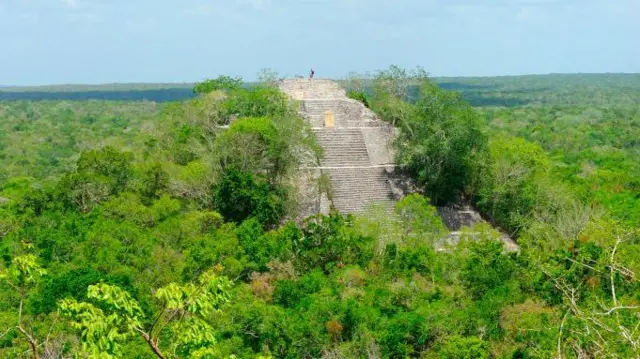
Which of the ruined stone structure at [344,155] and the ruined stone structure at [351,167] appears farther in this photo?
the ruined stone structure at [344,155]

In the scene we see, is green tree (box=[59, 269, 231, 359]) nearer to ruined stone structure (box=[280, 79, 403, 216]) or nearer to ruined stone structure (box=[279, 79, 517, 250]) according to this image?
ruined stone structure (box=[279, 79, 517, 250])

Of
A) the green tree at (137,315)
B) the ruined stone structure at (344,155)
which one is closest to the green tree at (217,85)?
A: the ruined stone structure at (344,155)

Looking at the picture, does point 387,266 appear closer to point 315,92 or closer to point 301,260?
point 301,260

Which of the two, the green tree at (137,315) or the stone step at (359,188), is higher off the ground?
the green tree at (137,315)

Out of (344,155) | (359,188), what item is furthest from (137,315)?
(344,155)

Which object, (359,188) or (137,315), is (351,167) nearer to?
(359,188)

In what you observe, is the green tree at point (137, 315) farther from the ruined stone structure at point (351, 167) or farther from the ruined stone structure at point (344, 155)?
the ruined stone structure at point (344, 155)

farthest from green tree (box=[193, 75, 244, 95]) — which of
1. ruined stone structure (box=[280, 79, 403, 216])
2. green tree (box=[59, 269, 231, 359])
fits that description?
→ green tree (box=[59, 269, 231, 359])

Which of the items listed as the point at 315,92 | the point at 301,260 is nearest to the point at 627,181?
the point at 315,92
